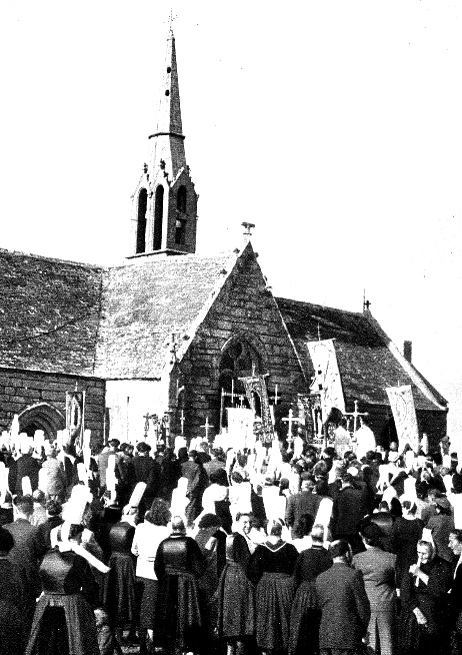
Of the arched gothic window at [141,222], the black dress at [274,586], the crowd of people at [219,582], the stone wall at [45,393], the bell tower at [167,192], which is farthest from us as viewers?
the arched gothic window at [141,222]

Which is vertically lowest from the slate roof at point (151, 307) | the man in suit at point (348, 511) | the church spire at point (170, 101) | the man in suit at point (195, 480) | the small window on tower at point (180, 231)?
the man in suit at point (348, 511)

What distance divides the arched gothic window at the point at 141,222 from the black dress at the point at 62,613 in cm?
4292

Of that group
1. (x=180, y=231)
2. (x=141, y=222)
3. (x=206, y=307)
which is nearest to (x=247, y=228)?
(x=206, y=307)

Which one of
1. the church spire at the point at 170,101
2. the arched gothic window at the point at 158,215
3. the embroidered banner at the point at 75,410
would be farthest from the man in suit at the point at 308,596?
the church spire at the point at 170,101

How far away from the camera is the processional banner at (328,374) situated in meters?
44.1

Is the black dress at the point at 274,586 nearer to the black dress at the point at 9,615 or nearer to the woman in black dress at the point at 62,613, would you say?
the woman in black dress at the point at 62,613

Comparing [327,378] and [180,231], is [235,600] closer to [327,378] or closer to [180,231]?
[327,378]

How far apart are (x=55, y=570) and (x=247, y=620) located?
3.04 meters

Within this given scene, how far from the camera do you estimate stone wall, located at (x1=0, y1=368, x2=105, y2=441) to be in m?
38.6

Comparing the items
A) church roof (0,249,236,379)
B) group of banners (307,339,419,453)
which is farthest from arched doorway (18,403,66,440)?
group of banners (307,339,419,453)

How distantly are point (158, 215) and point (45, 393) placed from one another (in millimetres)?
16838

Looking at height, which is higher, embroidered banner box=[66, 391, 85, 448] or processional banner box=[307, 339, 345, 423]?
processional banner box=[307, 339, 345, 423]

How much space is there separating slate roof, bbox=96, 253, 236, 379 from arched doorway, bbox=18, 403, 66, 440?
2.33 metres

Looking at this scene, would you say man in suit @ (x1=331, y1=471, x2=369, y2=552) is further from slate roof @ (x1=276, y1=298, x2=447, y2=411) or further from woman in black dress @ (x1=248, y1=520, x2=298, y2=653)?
slate roof @ (x1=276, y1=298, x2=447, y2=411)
